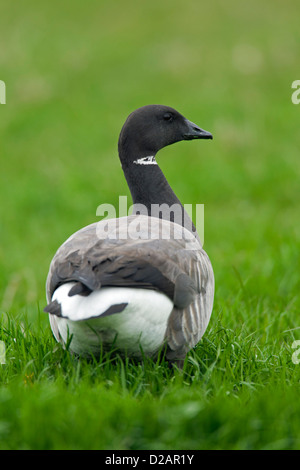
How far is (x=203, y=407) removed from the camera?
116 inches

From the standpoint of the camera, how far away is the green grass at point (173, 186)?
2.91 metres

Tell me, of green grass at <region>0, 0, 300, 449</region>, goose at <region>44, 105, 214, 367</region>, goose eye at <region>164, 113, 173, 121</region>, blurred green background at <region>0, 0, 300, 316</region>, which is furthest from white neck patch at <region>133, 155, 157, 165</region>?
blurred green background at <region>0, 0, 300, 316</region>

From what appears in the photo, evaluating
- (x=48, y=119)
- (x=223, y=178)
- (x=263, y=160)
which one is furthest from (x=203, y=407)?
(x=48, y=119)

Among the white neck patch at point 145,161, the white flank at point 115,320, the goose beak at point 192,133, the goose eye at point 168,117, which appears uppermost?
the goose eye at point 168,117

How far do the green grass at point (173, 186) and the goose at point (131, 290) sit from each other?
153mm

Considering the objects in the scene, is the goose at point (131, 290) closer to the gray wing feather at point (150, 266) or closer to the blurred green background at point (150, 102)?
the gray wing feather at point (150, 266)

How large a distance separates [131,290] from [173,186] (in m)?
6.84

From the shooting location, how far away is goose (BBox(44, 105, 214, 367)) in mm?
3168

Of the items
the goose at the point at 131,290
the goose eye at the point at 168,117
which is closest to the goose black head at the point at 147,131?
the goose eye at the point at 168,117

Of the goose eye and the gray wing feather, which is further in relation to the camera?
the goose eye

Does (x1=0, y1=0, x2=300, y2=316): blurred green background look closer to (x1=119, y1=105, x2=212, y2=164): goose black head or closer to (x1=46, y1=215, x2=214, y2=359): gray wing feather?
(x1=119, y1=105, x2=212, y2=164): goose black head

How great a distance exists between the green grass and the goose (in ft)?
0.50

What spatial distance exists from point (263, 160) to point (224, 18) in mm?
8476

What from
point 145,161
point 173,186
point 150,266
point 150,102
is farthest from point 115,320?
point 150,102
